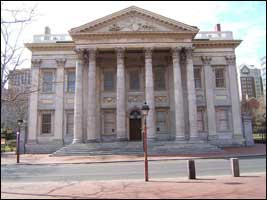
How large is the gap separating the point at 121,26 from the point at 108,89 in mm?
7654

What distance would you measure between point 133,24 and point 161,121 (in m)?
11.9

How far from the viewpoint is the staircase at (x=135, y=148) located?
91.0 ft

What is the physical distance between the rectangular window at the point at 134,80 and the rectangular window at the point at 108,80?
7.68 ft

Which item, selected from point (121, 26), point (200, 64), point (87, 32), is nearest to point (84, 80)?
point (87, 32)

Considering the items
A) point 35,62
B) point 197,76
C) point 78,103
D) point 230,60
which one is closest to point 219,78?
point 230,60

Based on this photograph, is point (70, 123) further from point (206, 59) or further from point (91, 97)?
point (206, 59)

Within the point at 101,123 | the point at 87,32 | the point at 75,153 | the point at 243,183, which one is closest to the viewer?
the point at 243,183

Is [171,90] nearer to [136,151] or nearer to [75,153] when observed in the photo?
[136,151]

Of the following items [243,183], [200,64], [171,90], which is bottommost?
[243,183]

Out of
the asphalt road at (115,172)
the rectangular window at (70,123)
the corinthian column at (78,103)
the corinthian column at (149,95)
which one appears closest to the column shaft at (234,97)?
the corinthian column at (149,95)

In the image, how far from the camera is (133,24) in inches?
1270

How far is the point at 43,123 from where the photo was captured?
112ft

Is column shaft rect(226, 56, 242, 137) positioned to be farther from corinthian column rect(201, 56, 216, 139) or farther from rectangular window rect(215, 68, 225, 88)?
corinthian column rect(201, 56, 216, 139)

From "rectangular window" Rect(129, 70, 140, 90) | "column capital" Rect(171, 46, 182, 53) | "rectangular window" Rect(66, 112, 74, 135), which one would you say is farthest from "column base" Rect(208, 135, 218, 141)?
"rectangular window" Rect(66, 112, 74, 135)
